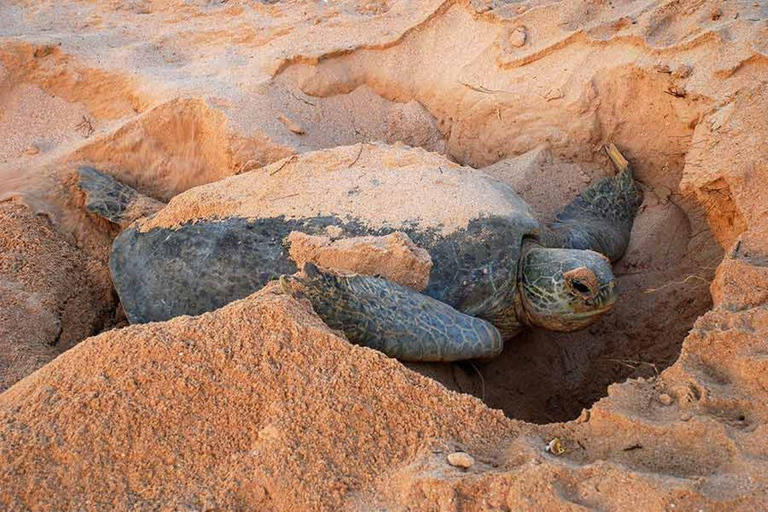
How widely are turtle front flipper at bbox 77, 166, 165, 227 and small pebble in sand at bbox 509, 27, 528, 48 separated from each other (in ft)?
6.19

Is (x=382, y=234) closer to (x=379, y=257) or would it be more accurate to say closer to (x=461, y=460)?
(x=379, y=257)

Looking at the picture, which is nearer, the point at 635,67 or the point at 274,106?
the point at 635,67

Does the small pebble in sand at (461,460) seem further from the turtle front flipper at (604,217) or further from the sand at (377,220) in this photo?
the turtle front flipper at (604,217)

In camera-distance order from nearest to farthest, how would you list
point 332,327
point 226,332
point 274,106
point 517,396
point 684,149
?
point 226,332 < point 332,327 < point 517,396 < point 684,149 < point 274,106

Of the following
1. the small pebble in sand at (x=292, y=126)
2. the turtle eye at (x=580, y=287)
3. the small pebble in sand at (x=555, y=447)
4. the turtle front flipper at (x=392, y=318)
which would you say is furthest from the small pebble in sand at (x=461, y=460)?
the small pebble in sand at (x=292, y=126)

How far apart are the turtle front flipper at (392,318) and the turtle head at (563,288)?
13.9 inches

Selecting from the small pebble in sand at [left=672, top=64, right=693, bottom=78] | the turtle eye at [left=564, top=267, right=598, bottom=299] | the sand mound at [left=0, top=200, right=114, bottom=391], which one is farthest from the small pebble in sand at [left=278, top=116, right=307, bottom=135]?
the small pebble in sand at [left=672, top=64, right=693, bottom=78]

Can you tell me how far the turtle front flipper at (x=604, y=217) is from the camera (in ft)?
8.89

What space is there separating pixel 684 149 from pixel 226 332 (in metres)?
2.19

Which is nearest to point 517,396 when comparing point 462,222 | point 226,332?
point 462,222

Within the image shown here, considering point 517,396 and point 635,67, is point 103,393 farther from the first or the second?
point 635,67

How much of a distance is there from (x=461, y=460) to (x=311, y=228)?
1.18 metres

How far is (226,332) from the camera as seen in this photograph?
1536 millimetres

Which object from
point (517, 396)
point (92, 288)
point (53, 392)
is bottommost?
point (517, 396)
